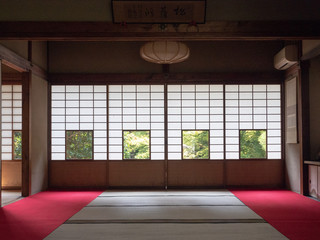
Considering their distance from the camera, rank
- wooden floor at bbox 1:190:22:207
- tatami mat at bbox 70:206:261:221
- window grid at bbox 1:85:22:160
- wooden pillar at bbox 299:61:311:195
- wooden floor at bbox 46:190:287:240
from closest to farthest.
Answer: wooden floor at bbox 46:190:287:240, tatami mat at bbox 70:206:261:221, wooden floor at bbox 1:190:22:207, wooden pillar at bbox 299:61:311:195, window grid at bbox 1:85:22:160

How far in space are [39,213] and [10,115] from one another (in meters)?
3.49

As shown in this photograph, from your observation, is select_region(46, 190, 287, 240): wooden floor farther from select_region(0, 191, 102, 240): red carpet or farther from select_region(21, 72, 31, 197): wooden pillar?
select_region(21, 72, 31, 197): wooden pillar

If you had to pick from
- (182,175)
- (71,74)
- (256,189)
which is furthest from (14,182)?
(256,189)

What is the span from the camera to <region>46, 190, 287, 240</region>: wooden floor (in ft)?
11.9

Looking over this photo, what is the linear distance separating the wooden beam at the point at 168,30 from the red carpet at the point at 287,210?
2.35 meters

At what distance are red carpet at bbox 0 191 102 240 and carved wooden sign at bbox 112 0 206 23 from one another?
8.75ft

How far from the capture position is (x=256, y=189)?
6.98 meters

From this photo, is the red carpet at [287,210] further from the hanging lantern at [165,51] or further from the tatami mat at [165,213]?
the hanging lantern at [165,51]

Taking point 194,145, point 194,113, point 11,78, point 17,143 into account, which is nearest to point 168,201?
point 194,113

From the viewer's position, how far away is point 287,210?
16.0ft

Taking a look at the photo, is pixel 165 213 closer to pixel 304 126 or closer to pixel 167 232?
pixel 167 232

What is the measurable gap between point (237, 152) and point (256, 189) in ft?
2.91

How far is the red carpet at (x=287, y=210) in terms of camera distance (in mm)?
3777

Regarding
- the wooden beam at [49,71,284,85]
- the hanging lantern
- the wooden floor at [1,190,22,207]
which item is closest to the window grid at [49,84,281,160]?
the wooden beam at [49,71,284,85]
